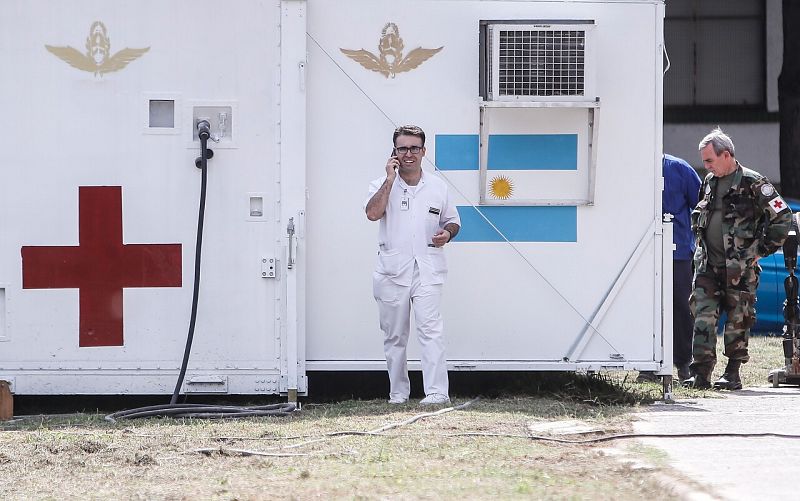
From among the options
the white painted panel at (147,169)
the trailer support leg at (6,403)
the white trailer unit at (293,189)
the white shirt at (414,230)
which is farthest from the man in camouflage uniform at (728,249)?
the trailer support leg at (6,403)

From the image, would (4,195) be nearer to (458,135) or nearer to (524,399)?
(458,135)

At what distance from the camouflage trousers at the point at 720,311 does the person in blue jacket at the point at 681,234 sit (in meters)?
0.58

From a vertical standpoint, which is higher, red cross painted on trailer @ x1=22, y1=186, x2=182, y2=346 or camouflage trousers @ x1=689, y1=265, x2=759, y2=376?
red cross painted on trailer @ x1=22, y1=186, x2=182, y2=346

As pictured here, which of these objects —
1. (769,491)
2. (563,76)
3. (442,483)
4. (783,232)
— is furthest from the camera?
(783,232)

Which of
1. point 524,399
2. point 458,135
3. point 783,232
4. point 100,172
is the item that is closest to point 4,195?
point 100,172

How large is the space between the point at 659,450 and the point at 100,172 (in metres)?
3.79

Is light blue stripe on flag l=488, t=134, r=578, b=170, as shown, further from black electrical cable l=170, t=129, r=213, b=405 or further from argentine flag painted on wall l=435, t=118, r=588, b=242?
black electrical cable l=170, t=129, r=213, b=405

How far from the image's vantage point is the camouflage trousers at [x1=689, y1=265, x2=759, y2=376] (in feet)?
27.9

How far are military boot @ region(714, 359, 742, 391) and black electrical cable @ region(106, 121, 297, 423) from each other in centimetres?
294

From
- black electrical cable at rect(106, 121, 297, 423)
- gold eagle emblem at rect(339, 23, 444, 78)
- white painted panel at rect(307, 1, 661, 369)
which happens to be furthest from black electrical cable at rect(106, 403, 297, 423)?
gold eagle emblem at rect(339, 23, 444, 78)

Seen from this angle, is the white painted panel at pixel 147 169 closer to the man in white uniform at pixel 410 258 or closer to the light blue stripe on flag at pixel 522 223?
the man in white uniform at pixel 410 258

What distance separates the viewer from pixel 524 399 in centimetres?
769

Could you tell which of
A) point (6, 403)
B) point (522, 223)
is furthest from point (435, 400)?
point (6, 403)

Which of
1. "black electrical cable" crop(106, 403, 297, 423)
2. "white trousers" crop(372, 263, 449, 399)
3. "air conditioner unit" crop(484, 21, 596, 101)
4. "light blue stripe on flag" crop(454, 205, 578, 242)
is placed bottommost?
"black electrical cable" crop(106, 403, 297, 423)
